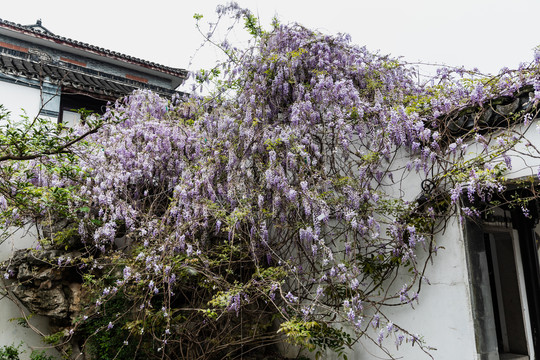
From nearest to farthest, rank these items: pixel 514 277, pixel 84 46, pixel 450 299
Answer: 1. pixel 450 299
2. pixel 514 277
3. pixel 84 46

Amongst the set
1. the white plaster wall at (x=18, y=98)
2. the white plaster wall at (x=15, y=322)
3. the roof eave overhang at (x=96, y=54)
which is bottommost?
the white plaster wall at (x=15, y=322)

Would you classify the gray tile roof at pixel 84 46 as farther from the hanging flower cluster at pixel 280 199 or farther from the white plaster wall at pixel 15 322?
the white plaster wall at pixel 15 322

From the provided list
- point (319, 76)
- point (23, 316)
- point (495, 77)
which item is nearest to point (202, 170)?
point (319, 76)

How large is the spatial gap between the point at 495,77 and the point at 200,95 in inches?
145

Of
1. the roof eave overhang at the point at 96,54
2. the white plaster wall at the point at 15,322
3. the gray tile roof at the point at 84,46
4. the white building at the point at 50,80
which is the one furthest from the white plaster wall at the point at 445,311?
the gray tile roof at the point at 84,46

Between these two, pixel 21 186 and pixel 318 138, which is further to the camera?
pixel 318 138

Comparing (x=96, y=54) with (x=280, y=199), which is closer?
(x=280, y=199)

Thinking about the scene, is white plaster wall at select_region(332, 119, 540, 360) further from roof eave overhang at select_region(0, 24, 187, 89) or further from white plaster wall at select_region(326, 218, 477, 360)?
roof eave overhang at select_region(0, 24, 187, 89)

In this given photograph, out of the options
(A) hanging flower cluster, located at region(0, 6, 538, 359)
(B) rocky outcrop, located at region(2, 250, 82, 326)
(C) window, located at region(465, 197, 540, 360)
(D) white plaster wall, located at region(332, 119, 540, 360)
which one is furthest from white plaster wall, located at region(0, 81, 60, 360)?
(C) window, located at region(465, 197, 540, 360)

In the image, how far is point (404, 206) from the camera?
12.7 feet

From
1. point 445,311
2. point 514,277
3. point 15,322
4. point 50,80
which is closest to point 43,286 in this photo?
point 15,322

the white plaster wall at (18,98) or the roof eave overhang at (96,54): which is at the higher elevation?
the roof eave overhang at (96,54)

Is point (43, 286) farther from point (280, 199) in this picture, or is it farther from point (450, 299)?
point (450, 299)

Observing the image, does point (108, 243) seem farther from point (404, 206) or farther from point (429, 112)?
point (429, 112)
